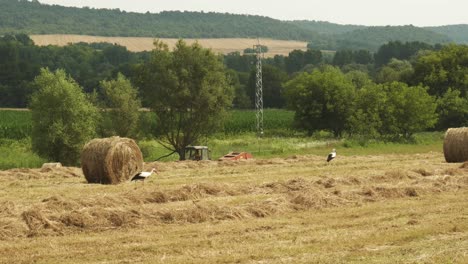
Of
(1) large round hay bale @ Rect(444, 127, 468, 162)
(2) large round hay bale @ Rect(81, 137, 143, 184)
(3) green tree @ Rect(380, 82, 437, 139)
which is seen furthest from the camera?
(3) green tree @ Rect(380, 82, 437, 139)

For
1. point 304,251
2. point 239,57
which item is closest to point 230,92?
point 304,251

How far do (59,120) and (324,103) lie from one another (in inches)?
1405

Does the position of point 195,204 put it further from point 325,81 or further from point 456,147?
point 325,81

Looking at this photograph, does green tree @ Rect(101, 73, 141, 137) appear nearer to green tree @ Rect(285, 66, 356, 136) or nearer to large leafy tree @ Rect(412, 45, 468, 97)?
green tree @ Rect(285, 66, 356, 136)

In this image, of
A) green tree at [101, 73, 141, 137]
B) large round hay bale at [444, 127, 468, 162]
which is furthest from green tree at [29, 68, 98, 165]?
large round hay bale at [444, 127, 468, 162]

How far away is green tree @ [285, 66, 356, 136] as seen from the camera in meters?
70.1

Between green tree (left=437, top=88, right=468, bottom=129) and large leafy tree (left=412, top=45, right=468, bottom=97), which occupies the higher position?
large leafy tree (left=412, top=45, right=468, bottom=97)

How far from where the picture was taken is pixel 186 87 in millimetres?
45844

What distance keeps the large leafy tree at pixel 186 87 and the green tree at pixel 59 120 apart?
616 cm

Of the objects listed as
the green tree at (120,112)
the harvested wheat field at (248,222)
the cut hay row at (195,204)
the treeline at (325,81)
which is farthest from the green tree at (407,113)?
the cut hay row at (195,204)

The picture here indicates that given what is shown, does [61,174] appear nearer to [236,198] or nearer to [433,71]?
[236,198]

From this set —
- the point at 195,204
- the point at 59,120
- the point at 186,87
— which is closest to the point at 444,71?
the point at 186,87

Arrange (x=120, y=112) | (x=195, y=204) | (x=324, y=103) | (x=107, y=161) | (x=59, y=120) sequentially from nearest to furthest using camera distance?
1. (x=195, y=204)
2. (x=107, y=161)
3. (x=59, y=120)
4. (x=120, y=112)
5. (x=324, y=103)

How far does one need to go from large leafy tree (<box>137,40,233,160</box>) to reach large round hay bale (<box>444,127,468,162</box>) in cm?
1561
